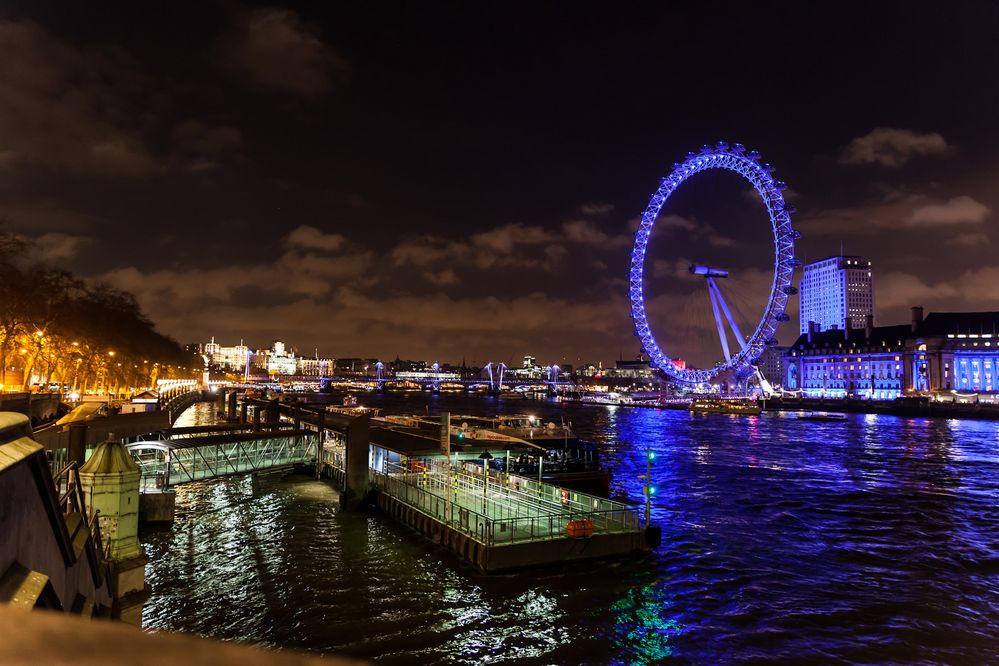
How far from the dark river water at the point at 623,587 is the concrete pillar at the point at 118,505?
526 cm

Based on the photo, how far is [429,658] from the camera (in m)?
20.0

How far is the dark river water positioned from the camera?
70.6 ft

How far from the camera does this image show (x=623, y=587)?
86.5 ft

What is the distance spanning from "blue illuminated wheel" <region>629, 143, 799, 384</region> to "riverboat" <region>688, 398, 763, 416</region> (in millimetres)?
15885

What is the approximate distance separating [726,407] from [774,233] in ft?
203

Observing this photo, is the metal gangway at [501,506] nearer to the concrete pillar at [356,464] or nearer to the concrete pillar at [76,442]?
the concrete pillar at [356,464]

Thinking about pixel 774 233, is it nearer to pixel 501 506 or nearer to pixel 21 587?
pixel 501 506

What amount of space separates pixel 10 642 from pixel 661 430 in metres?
120

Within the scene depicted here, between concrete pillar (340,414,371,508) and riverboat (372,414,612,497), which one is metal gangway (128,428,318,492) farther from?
concrete pillar (340,414,371,508)

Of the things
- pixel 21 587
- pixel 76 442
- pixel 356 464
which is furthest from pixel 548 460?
pixel 21 587

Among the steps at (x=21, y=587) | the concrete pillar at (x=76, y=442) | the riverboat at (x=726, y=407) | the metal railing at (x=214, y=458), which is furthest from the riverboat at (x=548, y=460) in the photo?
the riverboat at (x=726, y=407)

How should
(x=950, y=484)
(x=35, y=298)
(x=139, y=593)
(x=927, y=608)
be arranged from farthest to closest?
(x=35, y=298)
(x=950, y=484)
(x=927, y=608)
(x=139, y=593)

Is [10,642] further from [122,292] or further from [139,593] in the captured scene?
[122,292]

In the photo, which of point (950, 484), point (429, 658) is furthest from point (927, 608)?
point (950, 484)
